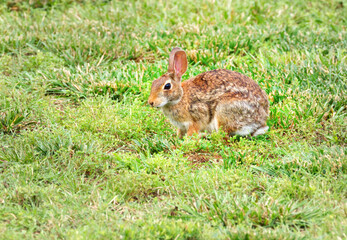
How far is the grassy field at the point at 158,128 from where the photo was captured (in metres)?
4.66

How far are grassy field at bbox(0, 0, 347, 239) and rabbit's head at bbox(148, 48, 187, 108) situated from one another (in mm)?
503

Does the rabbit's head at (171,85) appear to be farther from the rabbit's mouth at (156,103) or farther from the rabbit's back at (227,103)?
the rabbit's back at (227,103)

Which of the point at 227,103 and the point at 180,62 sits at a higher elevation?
the point at 180,62

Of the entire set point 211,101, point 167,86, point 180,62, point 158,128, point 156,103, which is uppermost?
point 180,62

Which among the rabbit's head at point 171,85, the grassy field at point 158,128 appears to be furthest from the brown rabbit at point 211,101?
the grassy field at point 158,128

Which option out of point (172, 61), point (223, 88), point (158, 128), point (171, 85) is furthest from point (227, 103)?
point (158, 128)

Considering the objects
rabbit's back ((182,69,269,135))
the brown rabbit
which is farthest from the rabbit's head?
rabbit's back ((182,69,269,135))

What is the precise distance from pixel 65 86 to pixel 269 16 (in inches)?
180

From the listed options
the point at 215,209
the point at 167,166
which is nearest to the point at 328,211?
the point at 215,209

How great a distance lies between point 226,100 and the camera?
21.5 feet

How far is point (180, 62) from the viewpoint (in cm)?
675

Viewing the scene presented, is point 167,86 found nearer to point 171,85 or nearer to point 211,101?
point 171,85

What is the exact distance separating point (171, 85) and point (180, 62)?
0.40 metres

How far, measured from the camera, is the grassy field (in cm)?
466
